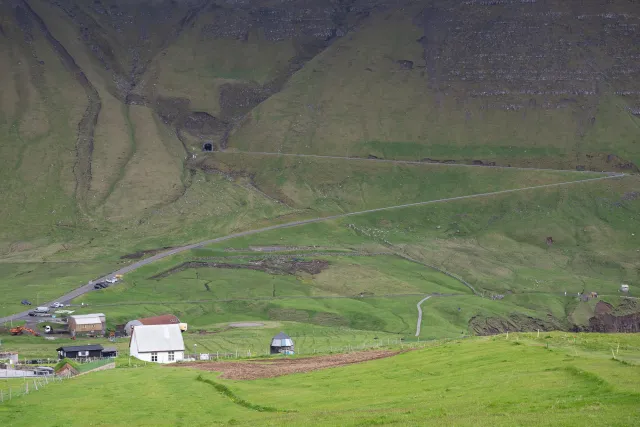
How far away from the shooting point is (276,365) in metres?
91.6

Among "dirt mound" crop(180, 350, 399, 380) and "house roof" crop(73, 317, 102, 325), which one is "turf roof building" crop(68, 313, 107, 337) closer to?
"house roof" crop(73, 317, 102, 325)

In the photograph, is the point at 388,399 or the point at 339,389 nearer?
the point at 388,399

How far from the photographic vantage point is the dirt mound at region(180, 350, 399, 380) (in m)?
82.1

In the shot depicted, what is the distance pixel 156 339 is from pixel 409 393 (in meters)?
63.0

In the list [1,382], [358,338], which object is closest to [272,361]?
[1,382]

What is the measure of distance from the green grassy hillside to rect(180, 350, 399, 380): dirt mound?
277 centimetres

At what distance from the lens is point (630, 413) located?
44031mm

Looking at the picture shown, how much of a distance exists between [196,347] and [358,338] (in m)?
25.7

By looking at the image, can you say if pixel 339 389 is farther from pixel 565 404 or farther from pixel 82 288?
pixel 82 288

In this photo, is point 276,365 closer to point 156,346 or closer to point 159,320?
point 156,346

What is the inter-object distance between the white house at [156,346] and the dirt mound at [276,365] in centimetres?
1777

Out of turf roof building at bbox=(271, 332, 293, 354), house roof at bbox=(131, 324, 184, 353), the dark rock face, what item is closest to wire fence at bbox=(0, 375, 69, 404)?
house roof at bbox=(131, 324, 184, 353)

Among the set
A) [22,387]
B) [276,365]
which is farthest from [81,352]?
[22,387]

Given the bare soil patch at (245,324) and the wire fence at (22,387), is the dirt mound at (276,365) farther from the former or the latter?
the bare soil patch at (245,324)
